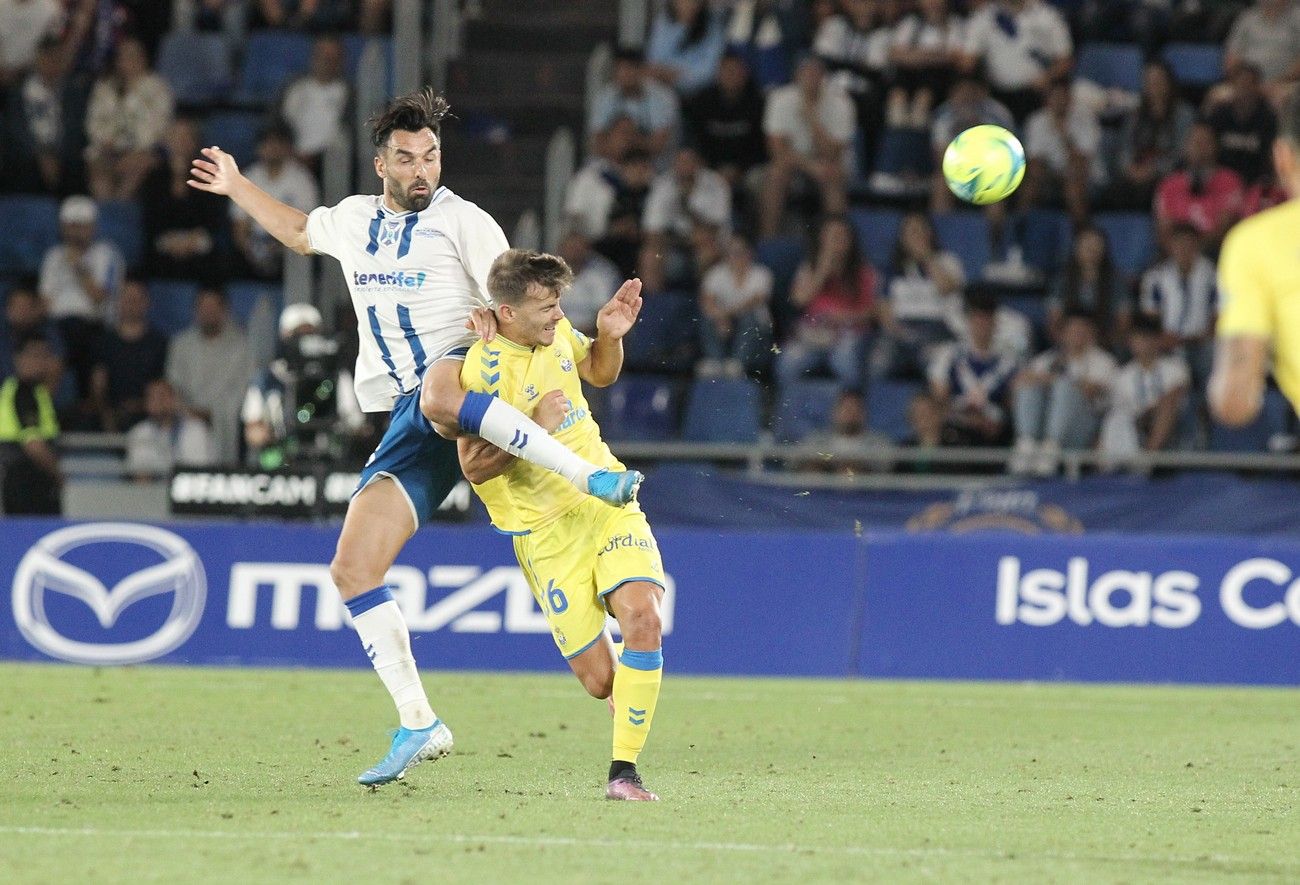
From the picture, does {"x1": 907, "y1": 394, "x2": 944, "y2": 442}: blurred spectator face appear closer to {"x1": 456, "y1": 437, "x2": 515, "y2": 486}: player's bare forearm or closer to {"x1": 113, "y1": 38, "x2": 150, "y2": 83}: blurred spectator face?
{"x1": 113, "y1": 38, "x2": 150, "y2": 83}: blurred spectator face

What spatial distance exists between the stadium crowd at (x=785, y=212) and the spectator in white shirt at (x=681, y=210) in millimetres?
27

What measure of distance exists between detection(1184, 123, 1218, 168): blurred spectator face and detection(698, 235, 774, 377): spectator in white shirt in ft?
12.8

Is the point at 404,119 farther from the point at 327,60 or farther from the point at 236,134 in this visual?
the point at 236,134

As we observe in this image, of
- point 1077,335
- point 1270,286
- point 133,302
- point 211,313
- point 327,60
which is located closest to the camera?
point 1270,286

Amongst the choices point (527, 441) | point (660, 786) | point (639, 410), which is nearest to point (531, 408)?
point (527, 441)

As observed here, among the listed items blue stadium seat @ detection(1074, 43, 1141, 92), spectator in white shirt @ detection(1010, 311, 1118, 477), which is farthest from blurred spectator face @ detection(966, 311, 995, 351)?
blue stadium seat @ detection(1074, 43, 1141, 92)

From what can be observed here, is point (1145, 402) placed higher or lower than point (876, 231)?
lower

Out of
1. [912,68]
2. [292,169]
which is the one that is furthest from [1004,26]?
[292,169]

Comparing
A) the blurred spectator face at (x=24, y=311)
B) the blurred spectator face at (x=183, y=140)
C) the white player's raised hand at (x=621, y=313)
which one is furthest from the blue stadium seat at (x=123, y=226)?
the white player's raised hand at (x=621, y=313)

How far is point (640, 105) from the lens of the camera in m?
18.8

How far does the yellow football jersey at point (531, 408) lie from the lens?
809 cm

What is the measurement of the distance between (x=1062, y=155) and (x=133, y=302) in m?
8.10

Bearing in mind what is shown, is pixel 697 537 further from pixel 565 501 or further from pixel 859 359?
pixel 565 501

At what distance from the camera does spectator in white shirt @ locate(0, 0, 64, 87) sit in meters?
20.1
